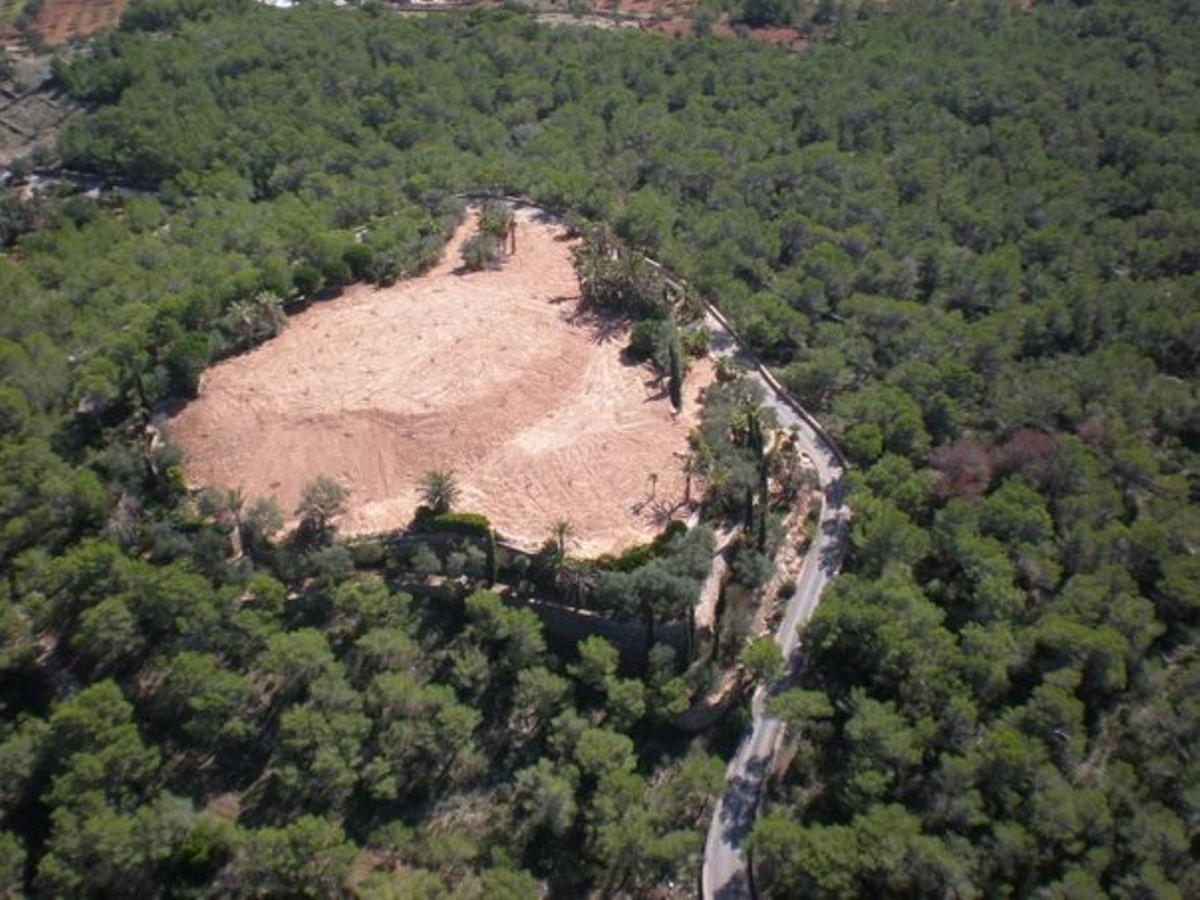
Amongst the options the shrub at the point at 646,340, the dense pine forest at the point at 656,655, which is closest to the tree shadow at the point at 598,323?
the shrub at the point at 646,340

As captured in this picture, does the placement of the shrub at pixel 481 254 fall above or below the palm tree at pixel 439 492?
above

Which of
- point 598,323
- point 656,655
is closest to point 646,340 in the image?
point 598,323

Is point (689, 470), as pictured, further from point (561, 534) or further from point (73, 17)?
point (73, 17)

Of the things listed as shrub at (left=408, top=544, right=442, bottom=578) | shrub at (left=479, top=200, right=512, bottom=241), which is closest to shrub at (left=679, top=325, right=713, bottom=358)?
shrub at (left=479, top=200, right=512, bottom=241)

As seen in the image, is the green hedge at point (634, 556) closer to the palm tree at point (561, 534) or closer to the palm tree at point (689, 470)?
the palm tree at point (561, 534)

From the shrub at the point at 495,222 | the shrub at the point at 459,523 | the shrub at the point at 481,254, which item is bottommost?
the shrub at the point at 459,523

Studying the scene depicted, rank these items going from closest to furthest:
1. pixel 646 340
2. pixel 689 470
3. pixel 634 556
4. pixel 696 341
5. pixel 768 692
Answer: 1. pixel 768 692
2. pixel 634 556
3. pixel 689 470
4. pixel 646 340
5. pixel 696 341

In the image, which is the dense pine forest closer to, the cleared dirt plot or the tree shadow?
the cleared dirt plot
